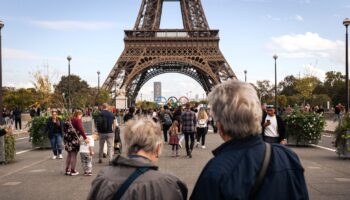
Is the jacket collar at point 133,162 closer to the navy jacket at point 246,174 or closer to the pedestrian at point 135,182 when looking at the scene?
the pedestrian at point 135,182

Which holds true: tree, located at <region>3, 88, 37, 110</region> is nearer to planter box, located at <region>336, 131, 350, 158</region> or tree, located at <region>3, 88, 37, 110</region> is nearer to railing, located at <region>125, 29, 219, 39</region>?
railing, located at <region>125, 29, 219, 39</region>

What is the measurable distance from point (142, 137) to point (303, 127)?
14.7m

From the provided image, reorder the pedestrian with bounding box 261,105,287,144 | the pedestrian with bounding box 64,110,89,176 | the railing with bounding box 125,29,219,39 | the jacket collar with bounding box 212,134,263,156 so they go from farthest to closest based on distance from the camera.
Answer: the railing with bounding box 125,29,219,39, the pedestrian with bounding box 64,110,89,176, the pedestrian with bounding box 261,105,287,144, the jacket collar with bounding box 212,134,263,156

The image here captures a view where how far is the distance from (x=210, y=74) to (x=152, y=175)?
52751mm

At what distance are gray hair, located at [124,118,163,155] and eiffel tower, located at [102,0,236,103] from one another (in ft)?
168

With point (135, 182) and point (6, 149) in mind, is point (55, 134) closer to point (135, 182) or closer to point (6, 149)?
point (6, 149)

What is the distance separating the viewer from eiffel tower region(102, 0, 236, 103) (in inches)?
2201

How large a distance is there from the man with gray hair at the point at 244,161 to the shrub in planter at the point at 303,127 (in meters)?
14.8

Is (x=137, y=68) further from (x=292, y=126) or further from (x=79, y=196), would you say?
(x=79, y=196)

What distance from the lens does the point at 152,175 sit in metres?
2.82

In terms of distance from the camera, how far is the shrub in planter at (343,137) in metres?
13.2

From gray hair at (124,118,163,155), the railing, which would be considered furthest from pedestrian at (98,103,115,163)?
the railing

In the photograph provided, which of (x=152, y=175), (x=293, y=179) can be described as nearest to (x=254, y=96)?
(x=293, y=179)

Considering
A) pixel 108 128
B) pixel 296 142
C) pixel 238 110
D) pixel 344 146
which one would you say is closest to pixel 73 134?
pixel 108 128
